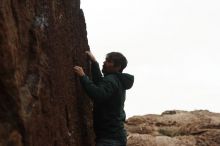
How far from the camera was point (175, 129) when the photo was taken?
76.8ft

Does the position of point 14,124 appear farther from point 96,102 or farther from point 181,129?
point 181,129

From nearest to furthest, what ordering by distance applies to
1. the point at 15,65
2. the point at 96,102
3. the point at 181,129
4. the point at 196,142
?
the point at 15,65 < the point at 96,102 < the point at 196,142 < the point at 181,129

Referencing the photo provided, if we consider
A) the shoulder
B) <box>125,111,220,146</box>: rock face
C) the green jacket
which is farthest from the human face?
<box>125,111,220,146</box>: rock face

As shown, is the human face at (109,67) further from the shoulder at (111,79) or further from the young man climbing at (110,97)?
the shoulder at (111,79)

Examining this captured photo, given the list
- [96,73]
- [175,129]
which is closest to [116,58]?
[96,73]

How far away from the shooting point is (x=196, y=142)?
21953 millimetres

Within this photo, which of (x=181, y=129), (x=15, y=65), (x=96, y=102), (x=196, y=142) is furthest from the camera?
(x=181, y=129)

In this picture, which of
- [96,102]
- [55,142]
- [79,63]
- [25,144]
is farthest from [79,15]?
[25,144]

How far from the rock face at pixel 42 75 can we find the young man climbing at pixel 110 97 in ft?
1.07

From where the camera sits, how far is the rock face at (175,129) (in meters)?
21.7

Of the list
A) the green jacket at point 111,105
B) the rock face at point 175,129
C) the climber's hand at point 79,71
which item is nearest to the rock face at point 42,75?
the climber's hand at point 79,71

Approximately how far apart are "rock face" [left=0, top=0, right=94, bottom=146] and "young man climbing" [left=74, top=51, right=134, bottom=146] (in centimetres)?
33

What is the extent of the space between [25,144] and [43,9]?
2795mm

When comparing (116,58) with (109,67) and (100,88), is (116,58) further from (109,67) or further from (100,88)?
(100,88)
